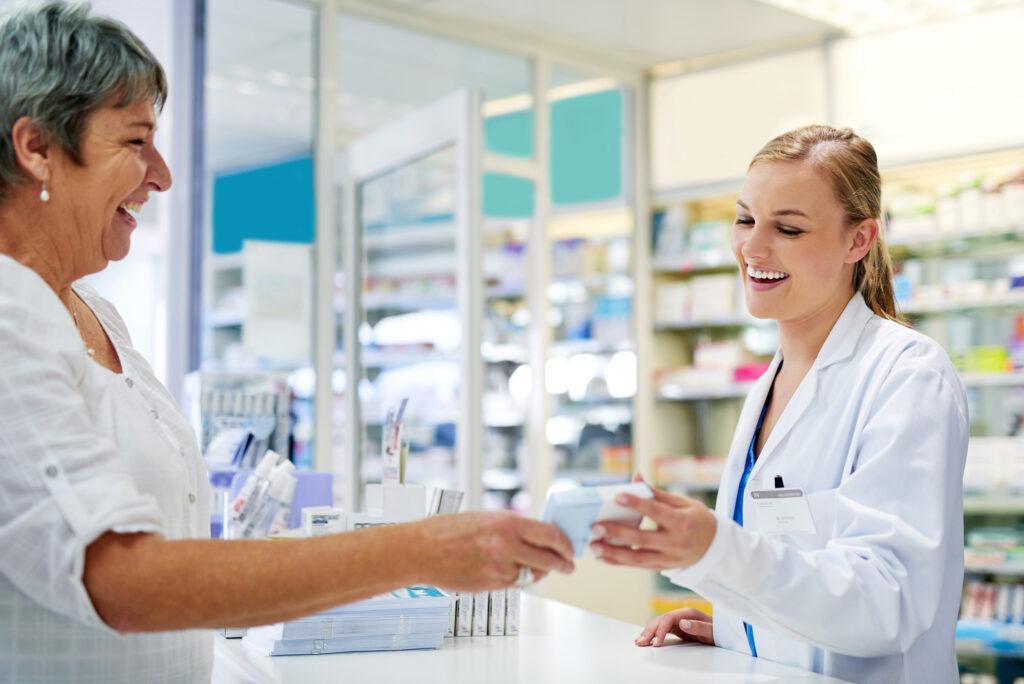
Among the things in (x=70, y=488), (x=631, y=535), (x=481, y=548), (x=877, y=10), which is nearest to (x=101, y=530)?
(x=70, y=488)

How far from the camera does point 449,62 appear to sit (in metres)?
5.85

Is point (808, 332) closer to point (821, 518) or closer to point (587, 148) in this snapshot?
point (821, 518)

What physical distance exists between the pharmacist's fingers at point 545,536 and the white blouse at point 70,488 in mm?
480

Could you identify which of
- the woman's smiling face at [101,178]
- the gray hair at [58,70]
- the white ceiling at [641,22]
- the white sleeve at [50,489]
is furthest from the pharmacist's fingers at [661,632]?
the white ceiling at [641,22]

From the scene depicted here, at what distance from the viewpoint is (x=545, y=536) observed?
1425 millimetres

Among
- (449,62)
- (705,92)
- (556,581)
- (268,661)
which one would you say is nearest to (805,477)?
(268,661)

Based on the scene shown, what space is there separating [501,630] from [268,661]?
0.50 meters

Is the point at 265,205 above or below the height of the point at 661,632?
above

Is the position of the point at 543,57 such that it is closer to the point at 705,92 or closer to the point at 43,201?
the point at 705,92

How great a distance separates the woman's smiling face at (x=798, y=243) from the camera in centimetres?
201

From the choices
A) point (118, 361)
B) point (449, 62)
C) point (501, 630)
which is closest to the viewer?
point (118, 361)

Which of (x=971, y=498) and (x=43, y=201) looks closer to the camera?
(x=43, y=201)

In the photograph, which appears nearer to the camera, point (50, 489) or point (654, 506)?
point (50, 489)

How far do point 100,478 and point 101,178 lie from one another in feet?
1.54
